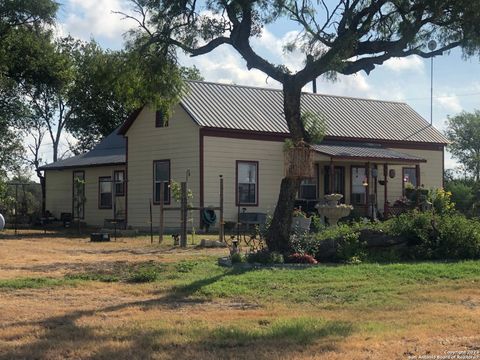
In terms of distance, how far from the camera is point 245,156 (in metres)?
26.4

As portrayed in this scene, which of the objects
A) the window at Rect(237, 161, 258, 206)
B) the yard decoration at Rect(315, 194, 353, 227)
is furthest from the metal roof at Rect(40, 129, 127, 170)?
the yard decoration at Rect(315, 194, 353, 227)

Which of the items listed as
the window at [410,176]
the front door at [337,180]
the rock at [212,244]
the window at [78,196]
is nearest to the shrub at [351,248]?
the rock at [212,244]

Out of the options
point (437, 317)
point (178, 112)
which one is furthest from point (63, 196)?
point (437, 317)

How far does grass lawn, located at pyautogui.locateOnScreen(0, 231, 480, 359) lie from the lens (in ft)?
21.8

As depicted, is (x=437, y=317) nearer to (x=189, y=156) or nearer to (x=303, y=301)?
(x=303, y=301)

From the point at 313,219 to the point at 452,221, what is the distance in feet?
13.8

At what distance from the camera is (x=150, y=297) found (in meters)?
10.0

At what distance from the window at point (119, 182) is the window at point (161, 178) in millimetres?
2836

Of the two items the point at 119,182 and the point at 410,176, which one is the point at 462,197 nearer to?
the point at 410,176

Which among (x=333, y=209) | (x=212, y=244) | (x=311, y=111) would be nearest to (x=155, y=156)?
(x=311, y=111)

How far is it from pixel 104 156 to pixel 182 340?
1032 inches

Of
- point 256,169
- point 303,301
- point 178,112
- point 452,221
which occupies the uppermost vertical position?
A: point 178,112

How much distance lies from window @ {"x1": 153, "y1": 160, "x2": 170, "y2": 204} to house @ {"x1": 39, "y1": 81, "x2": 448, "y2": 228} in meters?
0.04

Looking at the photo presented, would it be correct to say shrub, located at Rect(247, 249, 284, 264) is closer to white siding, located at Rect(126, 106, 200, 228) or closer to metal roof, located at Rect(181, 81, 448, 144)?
white siding, located at Rect(126, 106, 200, 228)
